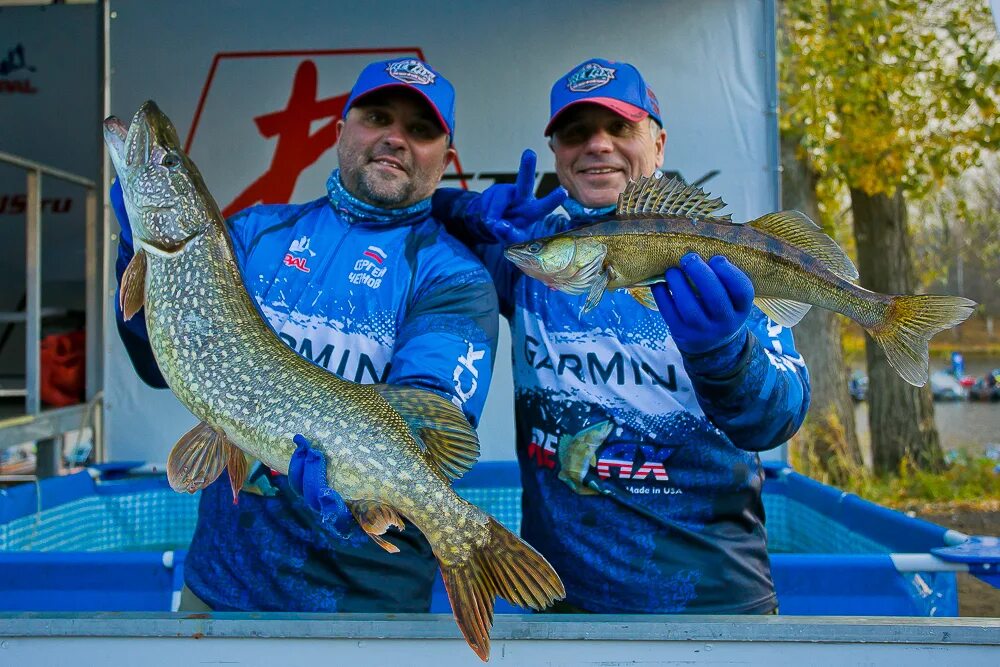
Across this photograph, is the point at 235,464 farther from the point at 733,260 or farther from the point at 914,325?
the point at 914,325

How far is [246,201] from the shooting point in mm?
5746

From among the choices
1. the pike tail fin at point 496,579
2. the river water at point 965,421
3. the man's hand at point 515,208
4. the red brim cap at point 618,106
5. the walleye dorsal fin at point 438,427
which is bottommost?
the river water at point 965,421

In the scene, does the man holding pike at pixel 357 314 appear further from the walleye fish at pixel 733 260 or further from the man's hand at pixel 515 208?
the walleye fish at pixel 733 260

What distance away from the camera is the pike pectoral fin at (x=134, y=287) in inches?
86.0

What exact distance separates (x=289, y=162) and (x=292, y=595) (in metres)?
3.93

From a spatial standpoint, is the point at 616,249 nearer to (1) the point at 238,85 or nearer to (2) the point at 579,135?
(2) the point at 579,135

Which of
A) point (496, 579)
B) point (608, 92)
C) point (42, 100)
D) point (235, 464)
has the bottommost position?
point (496, 579)

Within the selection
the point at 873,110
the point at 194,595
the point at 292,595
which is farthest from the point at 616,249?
the point at 873,110

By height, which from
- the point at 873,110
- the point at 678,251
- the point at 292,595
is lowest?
the point at 292,595

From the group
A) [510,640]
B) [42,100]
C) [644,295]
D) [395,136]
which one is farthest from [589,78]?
[42,100]

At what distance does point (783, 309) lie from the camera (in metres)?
2.29

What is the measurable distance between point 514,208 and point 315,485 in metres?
1.26

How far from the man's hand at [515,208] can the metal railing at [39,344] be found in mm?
3674

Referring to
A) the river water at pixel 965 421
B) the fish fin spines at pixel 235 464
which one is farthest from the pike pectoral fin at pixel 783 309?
the river water at pixel 965 421
